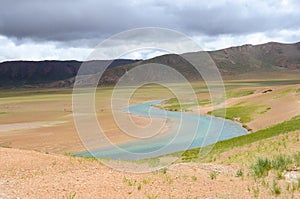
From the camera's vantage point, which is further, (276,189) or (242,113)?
(242,113)

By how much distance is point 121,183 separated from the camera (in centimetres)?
1326

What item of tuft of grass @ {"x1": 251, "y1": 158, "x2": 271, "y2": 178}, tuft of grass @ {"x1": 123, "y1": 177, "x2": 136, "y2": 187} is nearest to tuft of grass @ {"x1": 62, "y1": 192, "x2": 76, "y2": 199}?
tuft of grass @ {"x1": 123, "y1": 177, "x2": 136, "y2": 187}

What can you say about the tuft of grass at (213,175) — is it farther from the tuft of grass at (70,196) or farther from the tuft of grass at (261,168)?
the tuft of grass at (70,196)

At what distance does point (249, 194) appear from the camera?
1204 cm

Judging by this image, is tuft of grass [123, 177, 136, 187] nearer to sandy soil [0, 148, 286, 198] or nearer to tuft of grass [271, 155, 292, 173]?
sandy soil [0, 148, 286, 198]

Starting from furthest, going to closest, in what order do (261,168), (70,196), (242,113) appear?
(242,113) < (261,168) < (70,196)

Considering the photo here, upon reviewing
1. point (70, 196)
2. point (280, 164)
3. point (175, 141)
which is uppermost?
point (70, 196)

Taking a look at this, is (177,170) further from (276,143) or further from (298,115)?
(298,115)

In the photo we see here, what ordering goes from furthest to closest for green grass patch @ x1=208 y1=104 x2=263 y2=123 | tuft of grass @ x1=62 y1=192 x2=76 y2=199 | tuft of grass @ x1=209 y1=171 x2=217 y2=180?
1. green grass patch @ x1=208 y1=104 x2=263 y2=123
2. tuft of grass @ x1=209 y1=171 x2=217 y2=180
3. tuft of grass @ x1=62 y1=192 x2=76 y2=199

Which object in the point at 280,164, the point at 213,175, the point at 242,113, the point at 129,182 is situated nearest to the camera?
the point at 129,182

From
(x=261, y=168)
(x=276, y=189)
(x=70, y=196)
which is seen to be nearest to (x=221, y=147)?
(x=261, y=168)

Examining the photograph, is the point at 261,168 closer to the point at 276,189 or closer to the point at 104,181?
the point at 276,189

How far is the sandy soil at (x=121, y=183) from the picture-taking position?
11945 millimetres

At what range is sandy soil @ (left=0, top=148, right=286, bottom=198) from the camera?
39.2 ft
